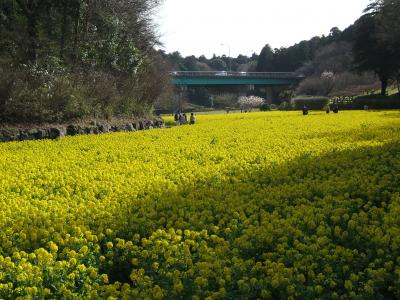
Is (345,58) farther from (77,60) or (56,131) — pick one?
(56,131)

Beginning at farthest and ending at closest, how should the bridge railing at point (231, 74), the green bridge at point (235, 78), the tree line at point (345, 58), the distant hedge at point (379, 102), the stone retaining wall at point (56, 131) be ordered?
the bridge railing at point (231, 74) → the green bridge at point (235, 78) → the tree line at point (345, 58) → the distant hedge at point (379, 102) → the stone retaining wall at point (56, 131)


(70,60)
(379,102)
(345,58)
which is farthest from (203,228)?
(345,58)

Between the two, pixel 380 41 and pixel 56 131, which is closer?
pixel 56 131

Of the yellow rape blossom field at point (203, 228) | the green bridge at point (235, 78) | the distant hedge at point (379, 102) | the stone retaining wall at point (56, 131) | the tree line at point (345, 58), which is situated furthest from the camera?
the green bridge at point (235, 78)

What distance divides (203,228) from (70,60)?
21513 mm

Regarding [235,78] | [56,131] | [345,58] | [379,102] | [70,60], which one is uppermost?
[345,58]

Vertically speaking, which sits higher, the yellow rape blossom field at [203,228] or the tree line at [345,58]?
the tree line at [345,58]

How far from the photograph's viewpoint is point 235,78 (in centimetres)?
9075

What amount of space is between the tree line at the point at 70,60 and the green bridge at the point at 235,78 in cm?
5053

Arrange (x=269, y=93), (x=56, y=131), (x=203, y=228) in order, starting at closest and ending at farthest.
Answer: (x=203, y=228), (x=56, y=131), (x=269, y=93)

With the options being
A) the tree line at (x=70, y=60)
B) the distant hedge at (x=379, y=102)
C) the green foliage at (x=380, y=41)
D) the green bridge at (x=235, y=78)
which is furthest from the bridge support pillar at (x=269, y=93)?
the tree line at (x=70, y=60)

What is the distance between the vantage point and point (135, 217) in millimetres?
5996

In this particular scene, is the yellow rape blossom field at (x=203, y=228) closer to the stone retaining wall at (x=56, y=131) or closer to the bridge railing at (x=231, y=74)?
the stone retaining wall at (x=56, y=131)

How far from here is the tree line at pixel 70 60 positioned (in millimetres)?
19922
